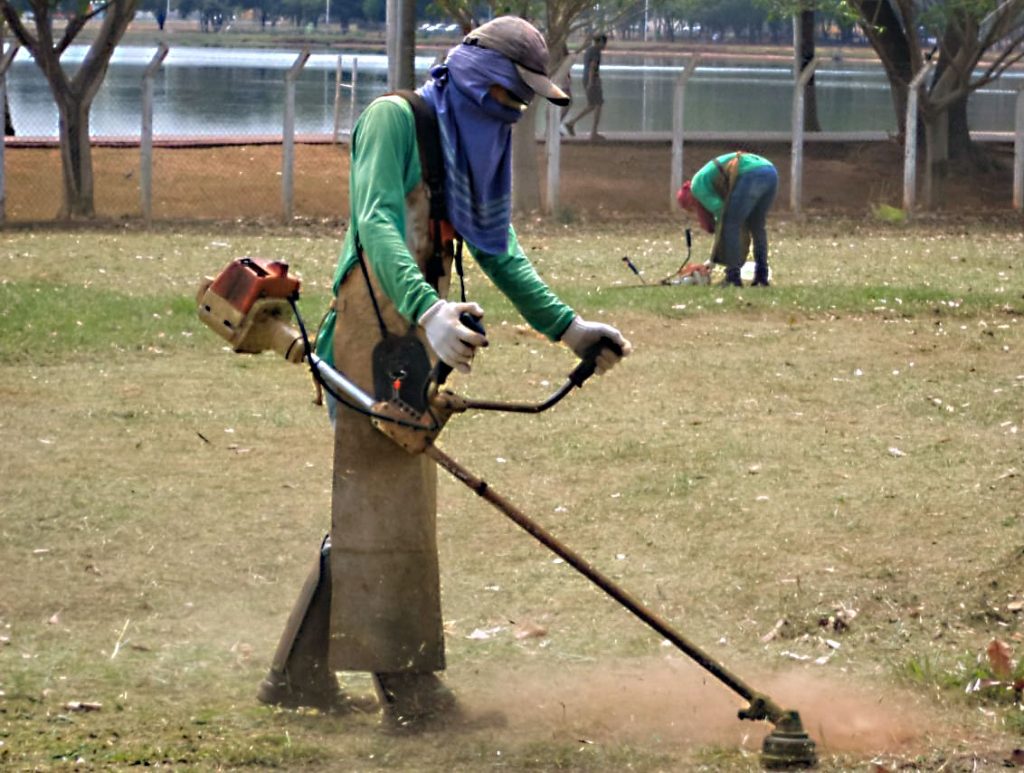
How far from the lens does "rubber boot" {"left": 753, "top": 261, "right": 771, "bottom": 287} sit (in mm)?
13922

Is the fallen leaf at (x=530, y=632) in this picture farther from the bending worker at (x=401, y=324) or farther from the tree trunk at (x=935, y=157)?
the tree trunk at (x=935, y=157)

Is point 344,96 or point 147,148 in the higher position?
point 147,148

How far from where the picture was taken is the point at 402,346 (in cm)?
493

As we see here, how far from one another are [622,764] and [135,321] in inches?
290

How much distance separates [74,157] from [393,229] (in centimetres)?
1422

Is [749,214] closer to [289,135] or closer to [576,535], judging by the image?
[289,135]

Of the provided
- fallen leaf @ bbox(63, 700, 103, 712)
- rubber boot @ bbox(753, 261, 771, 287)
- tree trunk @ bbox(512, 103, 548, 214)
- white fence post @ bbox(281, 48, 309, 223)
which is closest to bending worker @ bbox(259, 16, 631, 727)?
fallen leaf @ bbox(63, 700, 103, 712)

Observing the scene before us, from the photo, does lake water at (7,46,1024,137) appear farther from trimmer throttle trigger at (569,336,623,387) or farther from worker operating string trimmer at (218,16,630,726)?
trimmer throttle trigger at (569,336,623,387)

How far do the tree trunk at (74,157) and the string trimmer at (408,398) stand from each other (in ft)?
44.7

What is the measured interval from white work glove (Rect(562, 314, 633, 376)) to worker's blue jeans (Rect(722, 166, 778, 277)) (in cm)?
892

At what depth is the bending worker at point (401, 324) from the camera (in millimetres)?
4820

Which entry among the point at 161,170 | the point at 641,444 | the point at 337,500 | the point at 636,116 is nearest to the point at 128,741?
the point at 337,500

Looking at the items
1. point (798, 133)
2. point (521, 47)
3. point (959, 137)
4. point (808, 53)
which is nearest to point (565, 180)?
point (798, 133)

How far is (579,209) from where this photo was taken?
20.0m
